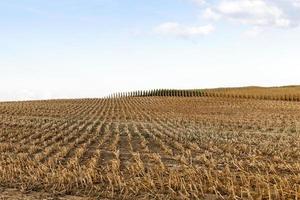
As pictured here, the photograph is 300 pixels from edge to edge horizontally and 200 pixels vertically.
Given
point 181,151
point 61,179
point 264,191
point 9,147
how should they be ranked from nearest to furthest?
point 264,191, point 61,179, point 181,151, point 9,147

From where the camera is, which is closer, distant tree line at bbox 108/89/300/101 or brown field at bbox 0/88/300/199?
brown field at bbox 0/88/300/199

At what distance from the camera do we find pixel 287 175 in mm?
13086

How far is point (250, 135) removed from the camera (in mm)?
24516

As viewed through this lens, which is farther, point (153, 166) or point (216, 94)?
point (216, 94)

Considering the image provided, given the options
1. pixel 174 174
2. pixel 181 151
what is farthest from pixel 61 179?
pixel 181 151

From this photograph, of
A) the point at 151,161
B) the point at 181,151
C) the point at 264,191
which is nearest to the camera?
the point at 264,191

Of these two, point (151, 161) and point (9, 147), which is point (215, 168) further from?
point (9, 147)

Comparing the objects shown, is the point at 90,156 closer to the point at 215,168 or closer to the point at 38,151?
the point at 38,151

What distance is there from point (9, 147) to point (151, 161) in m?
7.21

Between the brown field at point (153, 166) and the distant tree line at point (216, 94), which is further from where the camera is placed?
the distant tree line at point (216, 94)

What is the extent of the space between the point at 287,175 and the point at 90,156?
678cm

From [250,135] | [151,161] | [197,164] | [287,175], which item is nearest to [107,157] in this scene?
[151,161]

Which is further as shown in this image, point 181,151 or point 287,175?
point 181,151

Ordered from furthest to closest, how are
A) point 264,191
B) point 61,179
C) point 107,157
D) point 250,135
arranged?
point 250,135, point 107,157, point 61,179, point 264,191
